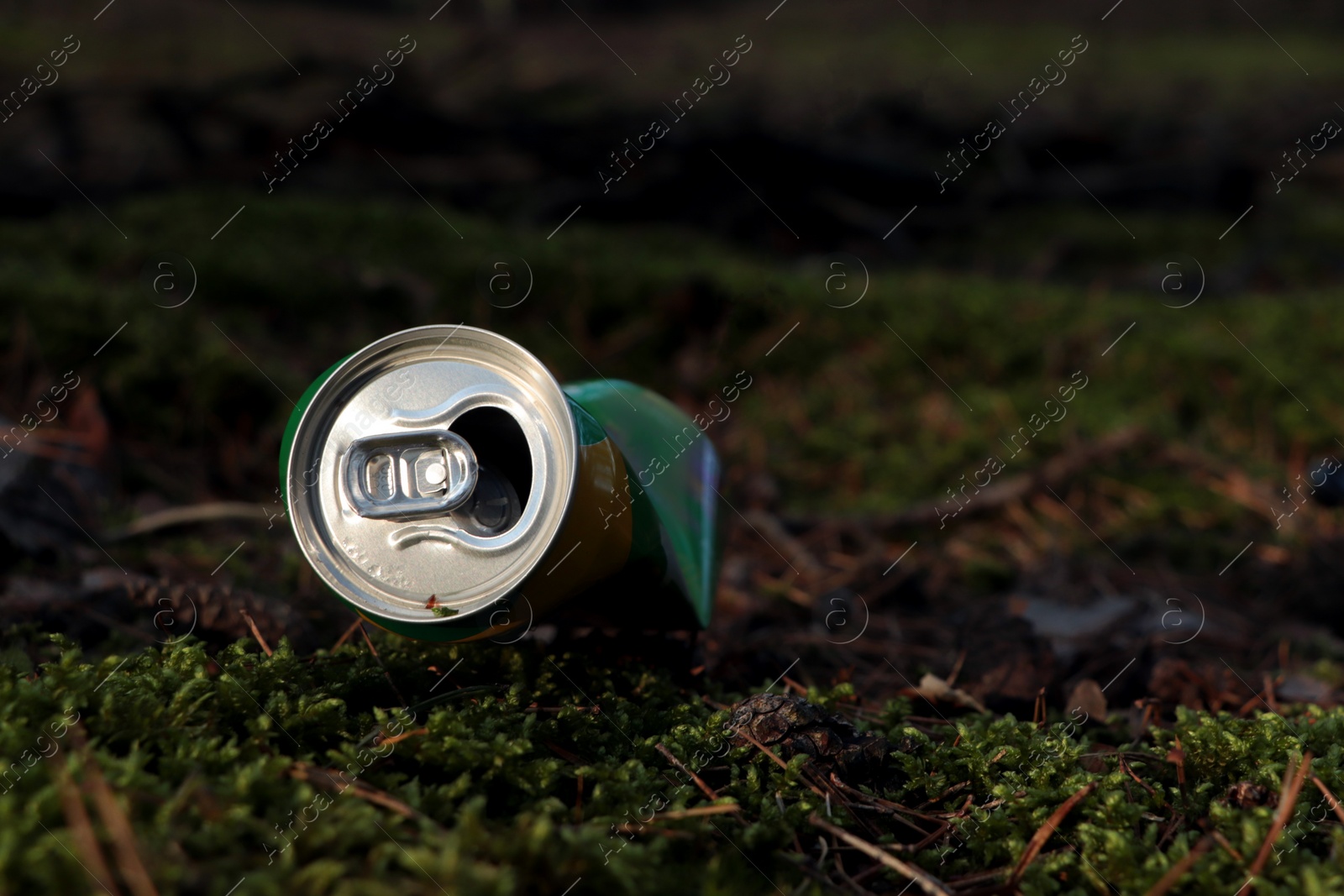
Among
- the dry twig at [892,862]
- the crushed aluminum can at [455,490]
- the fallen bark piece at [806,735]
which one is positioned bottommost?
the dry twig at [892,862]

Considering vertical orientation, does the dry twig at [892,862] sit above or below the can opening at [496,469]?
below

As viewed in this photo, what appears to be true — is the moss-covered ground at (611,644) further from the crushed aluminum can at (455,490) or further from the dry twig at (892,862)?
the crushed aluminum can at (455,490)

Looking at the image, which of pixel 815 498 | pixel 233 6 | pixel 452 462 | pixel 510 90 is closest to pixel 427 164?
pixel 510 90

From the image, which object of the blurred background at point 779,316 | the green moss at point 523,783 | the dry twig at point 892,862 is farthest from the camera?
the blurred background at point 779,316

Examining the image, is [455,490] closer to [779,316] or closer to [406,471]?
[406,471]

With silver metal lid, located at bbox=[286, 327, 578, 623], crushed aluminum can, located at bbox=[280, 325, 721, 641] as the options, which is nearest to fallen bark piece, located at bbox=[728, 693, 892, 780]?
crushed aluminum can, located at bbox=[280, 325, 721, 641]

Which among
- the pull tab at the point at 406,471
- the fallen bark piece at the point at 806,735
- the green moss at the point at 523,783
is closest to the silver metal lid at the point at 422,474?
the pull tab at the point at 406,471

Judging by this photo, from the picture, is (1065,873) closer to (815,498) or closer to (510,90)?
(815,498)

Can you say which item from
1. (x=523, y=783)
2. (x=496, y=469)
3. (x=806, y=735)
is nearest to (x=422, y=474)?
(x=496, y=469)

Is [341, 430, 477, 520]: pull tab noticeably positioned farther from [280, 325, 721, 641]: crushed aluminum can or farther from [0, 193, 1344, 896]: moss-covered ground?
[0, 193, 1344, 896]: moss-covered ground
